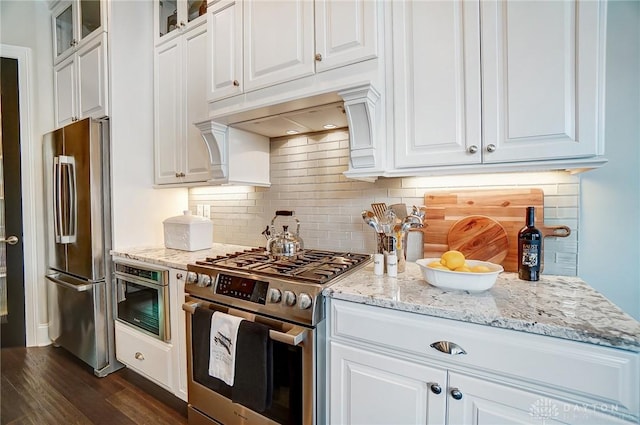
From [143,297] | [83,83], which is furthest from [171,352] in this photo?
[83,83]

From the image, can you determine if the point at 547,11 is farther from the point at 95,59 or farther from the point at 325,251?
the point at 95,59

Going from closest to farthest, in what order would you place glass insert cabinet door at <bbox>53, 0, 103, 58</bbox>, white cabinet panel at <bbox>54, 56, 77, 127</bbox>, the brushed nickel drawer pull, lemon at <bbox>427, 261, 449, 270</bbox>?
1. the brushed nickel drawer pull
2. lemon at <bbox>427, 261, 449, 270</bbox>
3. glass insert cabinet door at <bbox>53, 0, 103, 58</bbox>
4. white cabinet panel at <bbox>54, 56, 77, 127</bbox>

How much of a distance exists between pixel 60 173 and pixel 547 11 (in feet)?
10.6

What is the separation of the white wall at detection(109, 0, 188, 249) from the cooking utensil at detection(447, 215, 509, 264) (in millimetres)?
2314

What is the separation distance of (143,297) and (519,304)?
7.18 ft

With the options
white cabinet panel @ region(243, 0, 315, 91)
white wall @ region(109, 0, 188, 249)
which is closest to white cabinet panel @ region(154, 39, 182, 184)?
white wall @ region(109, 0, 188, 249)

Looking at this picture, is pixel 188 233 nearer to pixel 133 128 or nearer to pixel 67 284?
pixel 133 128

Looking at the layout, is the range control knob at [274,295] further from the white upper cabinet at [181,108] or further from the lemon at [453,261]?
the white upper cabinet at [181,108]

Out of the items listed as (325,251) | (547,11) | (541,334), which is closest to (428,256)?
(325,251)

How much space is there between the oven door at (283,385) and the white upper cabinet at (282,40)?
1.23m

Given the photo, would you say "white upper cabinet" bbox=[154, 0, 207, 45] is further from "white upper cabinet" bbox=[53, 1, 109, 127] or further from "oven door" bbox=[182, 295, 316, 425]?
"oven door" bbox=[182, 295, 316, 425]

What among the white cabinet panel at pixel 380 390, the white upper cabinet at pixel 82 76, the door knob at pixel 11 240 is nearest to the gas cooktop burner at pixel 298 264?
the white cabinet panel at pixel 380 390

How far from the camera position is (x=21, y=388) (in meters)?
2.09

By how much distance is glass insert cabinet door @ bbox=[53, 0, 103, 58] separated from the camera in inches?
93.5
